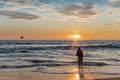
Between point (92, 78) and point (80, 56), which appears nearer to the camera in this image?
point (92, 78)

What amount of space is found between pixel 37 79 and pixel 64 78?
153 cm

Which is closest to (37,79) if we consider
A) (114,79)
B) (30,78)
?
(30,78)

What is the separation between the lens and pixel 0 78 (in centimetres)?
1470

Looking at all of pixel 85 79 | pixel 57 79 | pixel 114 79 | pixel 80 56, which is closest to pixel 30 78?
pixel 57 79

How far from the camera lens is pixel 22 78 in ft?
48.6

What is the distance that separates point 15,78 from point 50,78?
196 cm

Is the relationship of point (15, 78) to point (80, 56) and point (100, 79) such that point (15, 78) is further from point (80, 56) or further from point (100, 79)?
point (80, 56)

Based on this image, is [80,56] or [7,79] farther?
[80,56]

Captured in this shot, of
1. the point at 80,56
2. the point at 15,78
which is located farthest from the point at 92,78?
the point at 80,56

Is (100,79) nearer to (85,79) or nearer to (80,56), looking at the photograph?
(85,79)

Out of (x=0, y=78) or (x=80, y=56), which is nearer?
(x=0, y=78)

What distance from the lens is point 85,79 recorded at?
14.4 metres

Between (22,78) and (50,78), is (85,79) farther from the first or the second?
Answer: (22,78)

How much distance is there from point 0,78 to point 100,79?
5.48 m
